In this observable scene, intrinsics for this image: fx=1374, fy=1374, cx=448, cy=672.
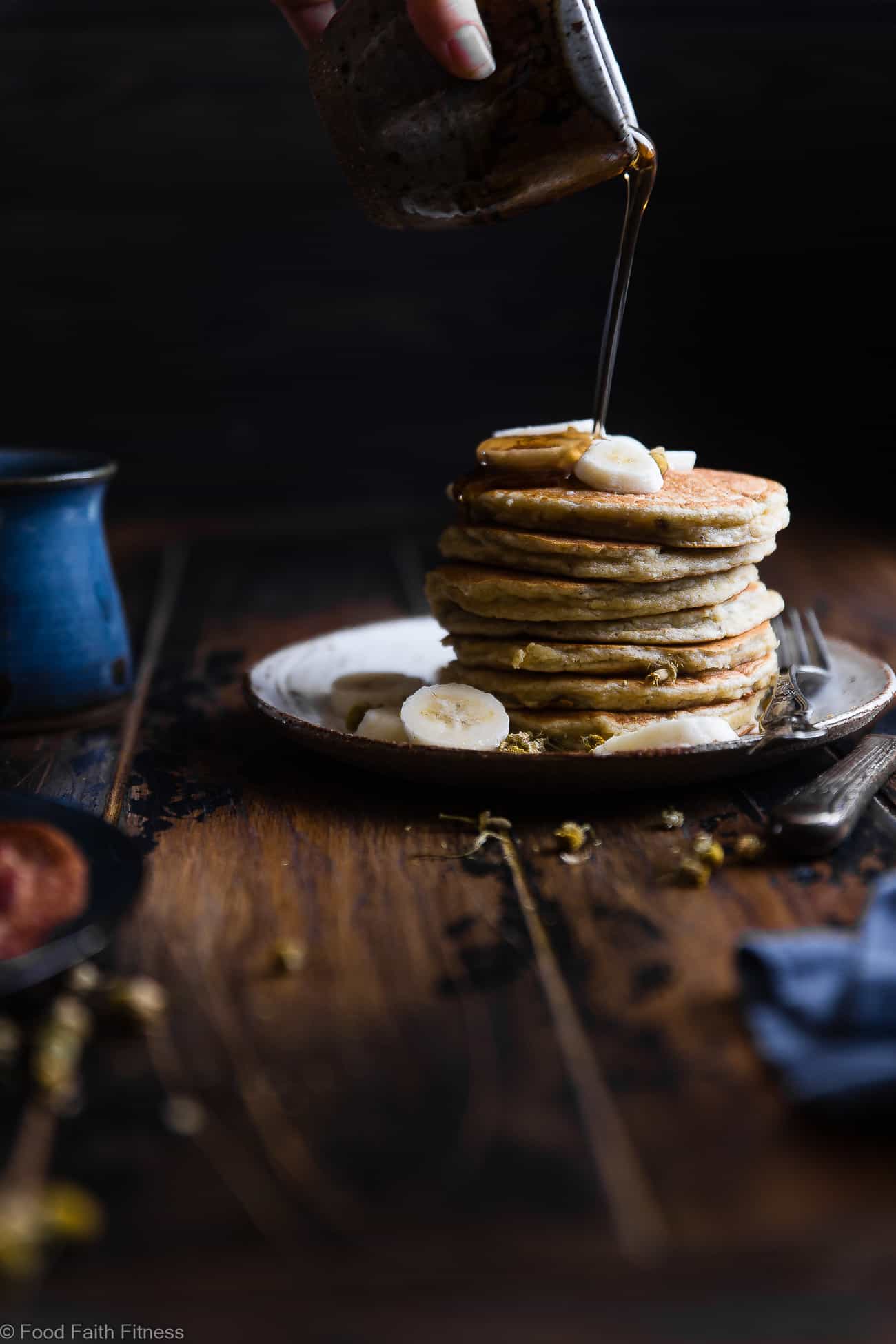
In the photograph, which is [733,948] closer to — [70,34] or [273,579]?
[273,579]

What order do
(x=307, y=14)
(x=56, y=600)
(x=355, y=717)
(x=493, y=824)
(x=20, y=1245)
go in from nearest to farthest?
(x=20, y=1245) → (x=493, y=824) → (x=355, y=717) → (x=56, y=600) → (x=307, y=14)

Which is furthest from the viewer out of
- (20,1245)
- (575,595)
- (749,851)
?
(575,595)

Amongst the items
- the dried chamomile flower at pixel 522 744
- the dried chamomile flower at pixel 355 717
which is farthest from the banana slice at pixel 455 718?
the dried chamomile flower at pixel 355 717

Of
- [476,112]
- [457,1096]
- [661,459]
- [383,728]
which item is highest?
[476,112]

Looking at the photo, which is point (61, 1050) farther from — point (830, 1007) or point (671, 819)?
point (671, 819)

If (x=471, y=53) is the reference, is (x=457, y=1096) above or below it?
below

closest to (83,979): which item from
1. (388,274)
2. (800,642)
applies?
(800,642)
